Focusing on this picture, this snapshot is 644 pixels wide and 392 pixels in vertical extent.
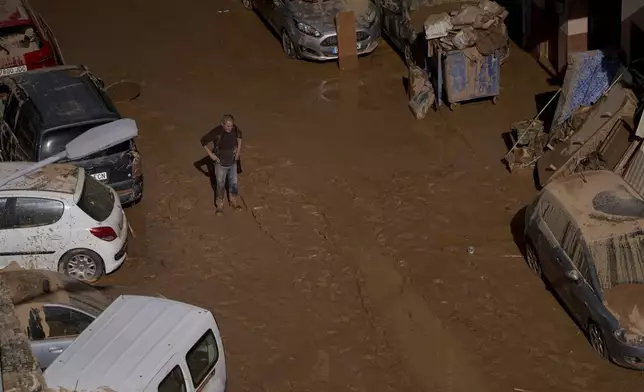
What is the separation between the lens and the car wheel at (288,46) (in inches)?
820

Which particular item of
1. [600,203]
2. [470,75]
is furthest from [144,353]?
[470,75]

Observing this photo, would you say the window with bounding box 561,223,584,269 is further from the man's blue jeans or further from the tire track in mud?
the man's blue jeans

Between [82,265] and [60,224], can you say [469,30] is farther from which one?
[60,224]

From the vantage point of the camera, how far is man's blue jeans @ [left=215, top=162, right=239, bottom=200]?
1524cm

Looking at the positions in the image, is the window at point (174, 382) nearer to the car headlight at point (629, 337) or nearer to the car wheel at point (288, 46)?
the car headlight at point (629, 337)

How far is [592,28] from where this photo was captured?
18.5m

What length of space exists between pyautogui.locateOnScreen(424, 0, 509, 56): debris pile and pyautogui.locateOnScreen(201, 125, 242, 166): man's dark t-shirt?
4.55 metres

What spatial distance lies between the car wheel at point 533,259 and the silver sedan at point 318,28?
7.74 metres

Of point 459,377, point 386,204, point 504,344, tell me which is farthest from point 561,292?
point 386,204

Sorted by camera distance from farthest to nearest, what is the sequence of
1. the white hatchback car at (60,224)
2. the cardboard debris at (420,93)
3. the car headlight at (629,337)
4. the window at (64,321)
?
the cardboard debris at (420,93)
the white hatchback car at (60,224)
the car headlight at (629,337)
the window at (64,321)

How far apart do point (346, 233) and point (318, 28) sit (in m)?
6.59

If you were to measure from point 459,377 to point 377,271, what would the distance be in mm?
2385

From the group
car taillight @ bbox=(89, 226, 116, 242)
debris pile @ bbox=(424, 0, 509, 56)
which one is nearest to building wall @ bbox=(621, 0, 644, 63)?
debris pile @ bbox=(424, 0, 509, 56)

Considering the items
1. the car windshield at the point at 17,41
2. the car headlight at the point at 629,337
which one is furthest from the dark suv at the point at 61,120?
the car headlight at the point at 629,337
